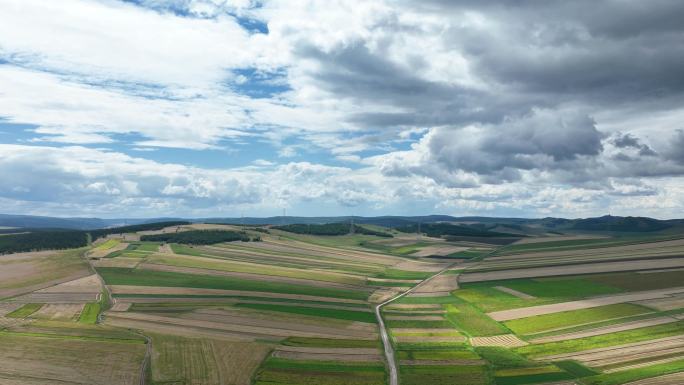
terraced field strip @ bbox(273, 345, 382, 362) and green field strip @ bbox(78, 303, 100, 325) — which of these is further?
green field strip @ bbox(78, 303, 100, 325)

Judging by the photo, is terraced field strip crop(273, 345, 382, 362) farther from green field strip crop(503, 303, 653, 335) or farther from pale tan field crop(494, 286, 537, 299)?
pale tan field crop(494, 286, 537, 299)

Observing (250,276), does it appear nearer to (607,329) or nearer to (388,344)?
(388,344)

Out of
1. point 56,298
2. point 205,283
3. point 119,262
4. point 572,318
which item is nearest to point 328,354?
point 572,318

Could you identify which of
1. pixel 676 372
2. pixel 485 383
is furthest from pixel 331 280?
pixel 676 372

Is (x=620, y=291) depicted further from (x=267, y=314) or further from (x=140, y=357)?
(x=140, y=357)

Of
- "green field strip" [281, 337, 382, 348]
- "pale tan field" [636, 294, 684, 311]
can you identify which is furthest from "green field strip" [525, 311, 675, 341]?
"green field strip" [281, 337, 382, 348]

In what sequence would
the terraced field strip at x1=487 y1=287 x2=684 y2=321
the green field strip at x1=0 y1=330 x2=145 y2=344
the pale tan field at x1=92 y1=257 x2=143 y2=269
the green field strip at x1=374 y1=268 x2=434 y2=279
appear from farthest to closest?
the pale tan field at x1=92 y1=257 x2=143 y2=269 < the green field strip at x1=374 y1=268 x2=434 y2=279 < the terraced field strip at x1=487 y1=287 x2=684 y2=321 < the green field strip at x1=0 y1=330 x2=145 y2=344
